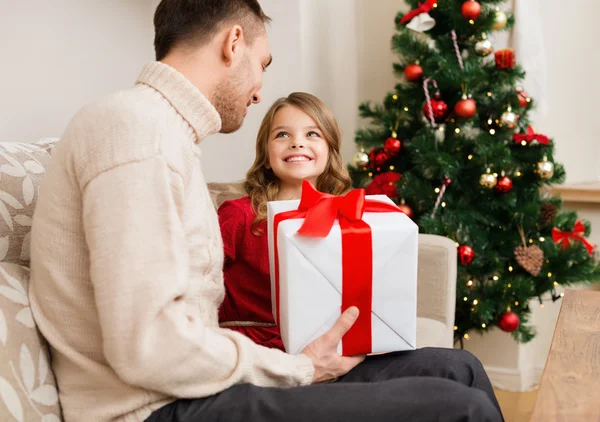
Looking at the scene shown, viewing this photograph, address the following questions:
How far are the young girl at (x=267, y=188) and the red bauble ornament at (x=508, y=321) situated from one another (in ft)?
3.00

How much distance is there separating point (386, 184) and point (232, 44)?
1.34 m

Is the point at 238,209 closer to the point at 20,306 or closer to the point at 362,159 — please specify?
the point at 20,306

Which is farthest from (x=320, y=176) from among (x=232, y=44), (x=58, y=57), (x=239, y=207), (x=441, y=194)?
(x=58, y=57)

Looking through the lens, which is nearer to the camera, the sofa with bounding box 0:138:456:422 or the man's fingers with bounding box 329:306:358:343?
the sofa with bounding box 0:138:456:422

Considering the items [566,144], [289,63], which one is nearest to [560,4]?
[566,144]

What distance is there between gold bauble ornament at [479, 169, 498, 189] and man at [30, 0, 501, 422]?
126 centimetres

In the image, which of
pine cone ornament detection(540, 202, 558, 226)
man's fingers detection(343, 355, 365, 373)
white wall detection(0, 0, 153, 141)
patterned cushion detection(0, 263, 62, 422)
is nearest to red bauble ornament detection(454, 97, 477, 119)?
pine cone ornament detection(540, 202, 558, 226)

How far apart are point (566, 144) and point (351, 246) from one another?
2.16 metres

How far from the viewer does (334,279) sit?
125cm

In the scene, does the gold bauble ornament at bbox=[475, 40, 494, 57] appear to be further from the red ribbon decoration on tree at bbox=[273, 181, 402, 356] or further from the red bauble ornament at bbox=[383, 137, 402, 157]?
the red ribbon decoration on tree at bbox=[273, 181, 402, 356]

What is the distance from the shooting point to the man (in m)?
1.00

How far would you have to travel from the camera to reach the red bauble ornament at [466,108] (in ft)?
7.75

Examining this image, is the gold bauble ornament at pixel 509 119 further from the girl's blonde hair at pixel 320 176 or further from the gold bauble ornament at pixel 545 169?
the girl's blonde hair at pixel 320 176

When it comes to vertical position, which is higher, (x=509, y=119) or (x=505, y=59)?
(x=505, y=59)
